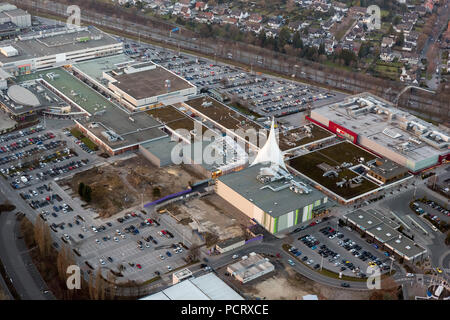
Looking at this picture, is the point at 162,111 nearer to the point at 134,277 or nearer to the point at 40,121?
the point at 40,121

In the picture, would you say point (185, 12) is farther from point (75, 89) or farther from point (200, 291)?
point (200, 291)

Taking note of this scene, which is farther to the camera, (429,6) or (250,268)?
(429,6)

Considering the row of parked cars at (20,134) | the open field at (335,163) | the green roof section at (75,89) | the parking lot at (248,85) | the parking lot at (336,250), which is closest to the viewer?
the parking lot at (336,250)

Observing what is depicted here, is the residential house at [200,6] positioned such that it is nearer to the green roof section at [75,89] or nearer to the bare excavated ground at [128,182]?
the green roof section at [75,89]

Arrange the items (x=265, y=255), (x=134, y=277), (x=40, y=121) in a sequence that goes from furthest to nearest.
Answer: (x=40, y=121)
(x=265, y=255)
(x=134, y=277)

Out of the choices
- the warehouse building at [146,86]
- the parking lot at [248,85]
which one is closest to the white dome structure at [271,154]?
the parking lot at [248,85]

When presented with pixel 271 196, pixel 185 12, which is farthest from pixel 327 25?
pixel 271 196

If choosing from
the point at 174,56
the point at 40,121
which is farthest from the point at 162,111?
the point at 174,56
